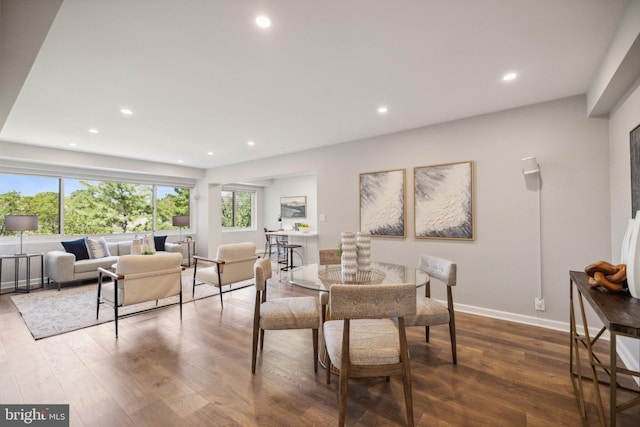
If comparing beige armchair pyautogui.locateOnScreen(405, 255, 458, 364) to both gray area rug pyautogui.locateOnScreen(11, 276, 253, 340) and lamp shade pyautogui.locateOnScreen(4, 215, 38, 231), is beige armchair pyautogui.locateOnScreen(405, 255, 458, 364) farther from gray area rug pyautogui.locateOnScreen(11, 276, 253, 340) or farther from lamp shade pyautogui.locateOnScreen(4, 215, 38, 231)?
lamp shade pyautogui.locateOnScreen(4, 215, 38, 231)

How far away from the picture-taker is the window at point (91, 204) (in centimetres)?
514

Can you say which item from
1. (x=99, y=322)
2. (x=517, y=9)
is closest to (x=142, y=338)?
(x=99, y=322)

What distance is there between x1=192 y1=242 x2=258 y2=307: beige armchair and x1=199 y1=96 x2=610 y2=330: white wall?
2084 millimetres

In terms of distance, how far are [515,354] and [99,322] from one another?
450 centimetres

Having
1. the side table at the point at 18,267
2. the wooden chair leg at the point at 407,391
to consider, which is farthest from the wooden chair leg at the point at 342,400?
the side table at the point at 18,267

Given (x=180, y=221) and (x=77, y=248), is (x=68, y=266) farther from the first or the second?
(x=180, y=221)

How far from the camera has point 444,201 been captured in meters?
3.63

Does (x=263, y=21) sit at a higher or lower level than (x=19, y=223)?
higher

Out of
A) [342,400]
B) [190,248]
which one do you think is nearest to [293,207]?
[190,248]

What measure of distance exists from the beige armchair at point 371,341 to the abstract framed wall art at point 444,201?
7.49 ft

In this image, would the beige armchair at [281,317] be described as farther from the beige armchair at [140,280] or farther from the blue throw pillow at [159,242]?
the blue throw pillow at [159,242]

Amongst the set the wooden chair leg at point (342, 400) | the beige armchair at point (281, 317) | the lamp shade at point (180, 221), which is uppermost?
the lamp shade at point (180, 221)

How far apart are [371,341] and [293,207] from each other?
7.01m

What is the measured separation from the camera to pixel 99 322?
329 centimetres
